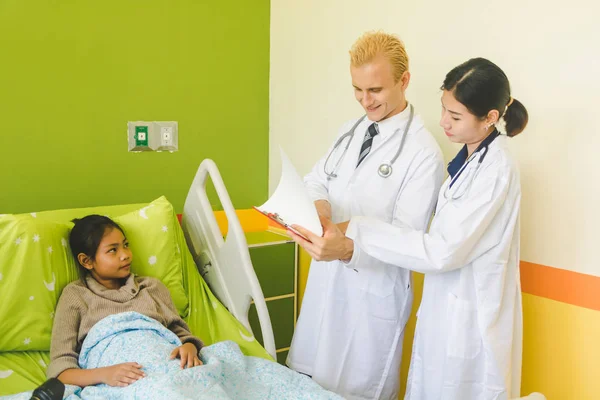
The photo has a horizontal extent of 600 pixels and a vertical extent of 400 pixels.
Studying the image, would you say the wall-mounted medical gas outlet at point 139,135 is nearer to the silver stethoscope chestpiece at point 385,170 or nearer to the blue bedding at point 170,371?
the blue bedding at point 170,371

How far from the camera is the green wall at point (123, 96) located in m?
2.36

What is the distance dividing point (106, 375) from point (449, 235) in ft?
3.43

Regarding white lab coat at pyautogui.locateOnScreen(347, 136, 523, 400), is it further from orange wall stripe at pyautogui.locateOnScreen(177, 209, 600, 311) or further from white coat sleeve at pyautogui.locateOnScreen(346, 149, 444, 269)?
orange wall stripe at pyautogui.locateOnScreen(177, 209, 600, 311)

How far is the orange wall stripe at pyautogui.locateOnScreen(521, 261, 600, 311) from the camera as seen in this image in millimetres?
1774

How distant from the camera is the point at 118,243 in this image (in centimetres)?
195

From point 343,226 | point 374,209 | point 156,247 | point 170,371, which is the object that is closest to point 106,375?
point 170,371

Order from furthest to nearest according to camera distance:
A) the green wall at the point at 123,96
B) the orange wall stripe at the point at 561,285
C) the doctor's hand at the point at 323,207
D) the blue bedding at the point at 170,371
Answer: the green wall at the point at 123,96
the doctor's hand at the point at 323,207
the orange wall stripe at the point at 561,285
the blue bedding at the point at 170,371

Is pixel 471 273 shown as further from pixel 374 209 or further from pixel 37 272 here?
pixel 37 272

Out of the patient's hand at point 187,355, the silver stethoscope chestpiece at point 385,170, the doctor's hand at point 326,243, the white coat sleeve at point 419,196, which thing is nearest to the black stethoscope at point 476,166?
the white coat sleeve at point 419,196

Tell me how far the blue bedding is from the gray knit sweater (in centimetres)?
6

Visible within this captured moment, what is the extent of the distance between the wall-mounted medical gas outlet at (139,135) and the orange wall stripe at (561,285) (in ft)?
5.77

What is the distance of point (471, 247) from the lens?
1588 mm

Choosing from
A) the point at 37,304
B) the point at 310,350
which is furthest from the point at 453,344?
the point at 37,304

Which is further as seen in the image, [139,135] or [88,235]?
[139,135]
